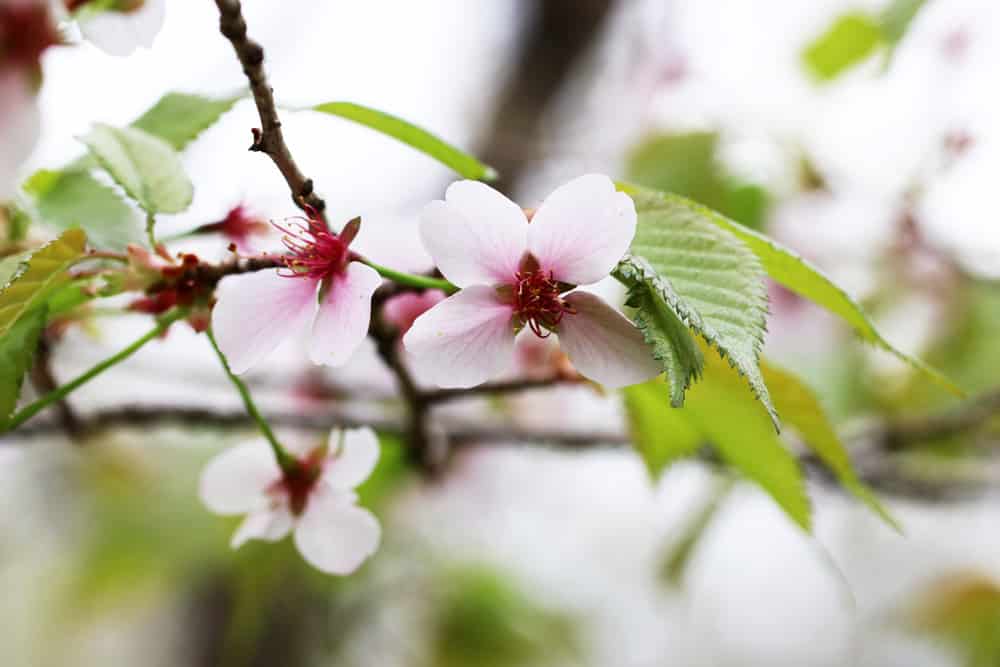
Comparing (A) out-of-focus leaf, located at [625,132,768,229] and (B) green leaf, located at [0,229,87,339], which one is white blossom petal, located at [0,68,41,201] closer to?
(B) green leaf, located at [0,229,87,339]

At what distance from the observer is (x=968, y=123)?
59 cm

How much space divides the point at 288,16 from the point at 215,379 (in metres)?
0.74

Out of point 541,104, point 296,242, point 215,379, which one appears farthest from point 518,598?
point 296,242

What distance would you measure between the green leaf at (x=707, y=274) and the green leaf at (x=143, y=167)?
0.15 meters

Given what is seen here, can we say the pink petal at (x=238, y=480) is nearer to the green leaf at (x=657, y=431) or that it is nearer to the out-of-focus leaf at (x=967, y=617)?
the green leaf at (x=657, y=431)

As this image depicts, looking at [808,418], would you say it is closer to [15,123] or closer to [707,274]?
[707,274]

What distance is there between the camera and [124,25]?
0.29m

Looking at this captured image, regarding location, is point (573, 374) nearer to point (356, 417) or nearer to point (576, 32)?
point (356, 417)

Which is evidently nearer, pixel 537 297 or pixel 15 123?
pixel 537 297

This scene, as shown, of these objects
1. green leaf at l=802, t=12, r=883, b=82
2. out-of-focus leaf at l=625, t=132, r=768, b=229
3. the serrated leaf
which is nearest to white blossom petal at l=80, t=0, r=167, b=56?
the serrated leaf

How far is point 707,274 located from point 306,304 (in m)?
0.11

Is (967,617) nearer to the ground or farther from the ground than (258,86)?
nearer to the ground

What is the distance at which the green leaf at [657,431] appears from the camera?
360 mm

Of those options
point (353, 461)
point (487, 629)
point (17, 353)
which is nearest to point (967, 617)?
point (487, 629)
